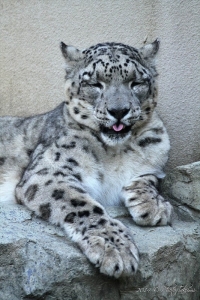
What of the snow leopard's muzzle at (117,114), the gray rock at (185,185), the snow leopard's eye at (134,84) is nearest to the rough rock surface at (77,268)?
the gray rock at (185,185)

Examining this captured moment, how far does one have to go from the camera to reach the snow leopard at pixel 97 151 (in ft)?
10.7

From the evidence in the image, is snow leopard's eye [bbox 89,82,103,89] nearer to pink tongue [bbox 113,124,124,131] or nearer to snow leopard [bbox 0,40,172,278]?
snow leopard [bbox 0,40,172,278]

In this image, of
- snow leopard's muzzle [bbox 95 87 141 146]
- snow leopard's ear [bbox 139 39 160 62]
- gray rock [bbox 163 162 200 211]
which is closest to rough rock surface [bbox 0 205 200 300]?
gray rock [bbox 163 162 200 211]

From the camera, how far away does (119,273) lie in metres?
2.69

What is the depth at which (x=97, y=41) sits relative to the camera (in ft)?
15.2

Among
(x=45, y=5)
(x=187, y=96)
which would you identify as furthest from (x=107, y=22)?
(x=187, y=96)

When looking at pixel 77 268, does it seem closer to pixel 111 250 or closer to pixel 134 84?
pixel 111 250

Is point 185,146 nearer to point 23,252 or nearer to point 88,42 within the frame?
point 88,42

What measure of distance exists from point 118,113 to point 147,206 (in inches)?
22.6

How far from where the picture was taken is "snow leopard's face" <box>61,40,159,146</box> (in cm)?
343

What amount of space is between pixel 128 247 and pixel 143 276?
19cm

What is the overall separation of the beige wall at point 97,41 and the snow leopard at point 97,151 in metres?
0.61

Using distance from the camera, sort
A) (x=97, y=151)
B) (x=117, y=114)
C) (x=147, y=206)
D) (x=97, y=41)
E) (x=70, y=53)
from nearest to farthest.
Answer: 1. (x=147, y=206)
2. (x=117, y=114)
3. (x=97, y=151)
4. (x=70, y=53)
5. (x=97, y=41)

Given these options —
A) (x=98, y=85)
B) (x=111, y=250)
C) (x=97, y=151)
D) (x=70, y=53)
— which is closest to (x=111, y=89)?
(x=98, y=85)
